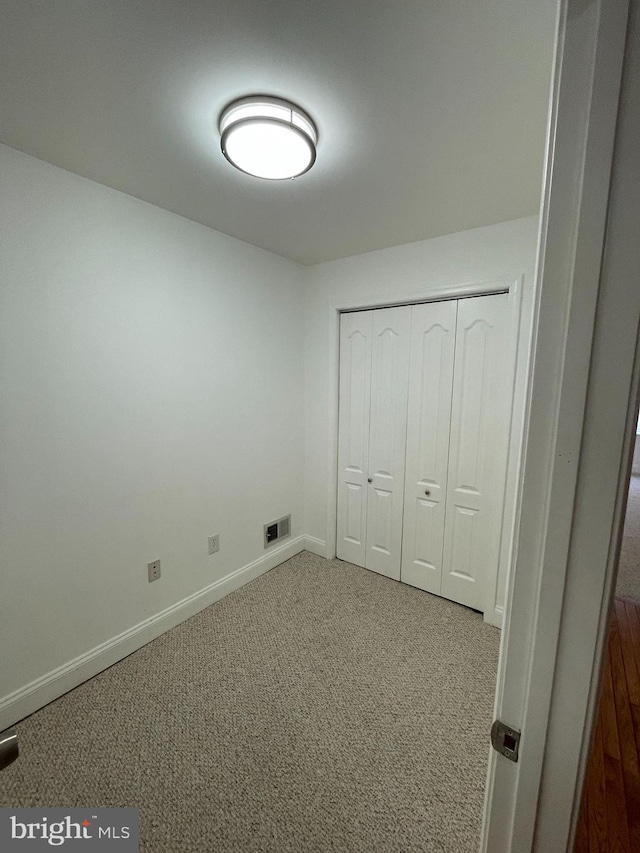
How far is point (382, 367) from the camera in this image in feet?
8.71

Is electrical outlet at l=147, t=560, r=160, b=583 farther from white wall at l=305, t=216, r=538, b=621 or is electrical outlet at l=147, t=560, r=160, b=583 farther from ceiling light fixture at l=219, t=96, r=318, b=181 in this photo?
ceiling light fixture at l=219, t=96, r=318, b=181

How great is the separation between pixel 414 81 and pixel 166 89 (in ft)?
Answer: 2.56

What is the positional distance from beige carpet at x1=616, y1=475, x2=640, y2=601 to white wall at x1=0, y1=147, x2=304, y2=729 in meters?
2.62

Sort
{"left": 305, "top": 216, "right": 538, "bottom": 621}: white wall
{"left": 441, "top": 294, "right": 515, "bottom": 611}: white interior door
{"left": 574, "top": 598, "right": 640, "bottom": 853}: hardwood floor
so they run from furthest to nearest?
1. {"left": 441, "top": 294, "right": 515, "bottom": 611}: white interior door
2. {"left": 305, "top": 216, "right": 538, "bottom": 621}: white wall
3. {"left": 574, "top": 598, "right": 640, "bottom": 853}: hardwood floor

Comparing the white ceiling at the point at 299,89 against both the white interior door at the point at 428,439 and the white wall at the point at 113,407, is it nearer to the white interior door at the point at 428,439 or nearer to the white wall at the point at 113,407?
the white wall at the point at 113,407

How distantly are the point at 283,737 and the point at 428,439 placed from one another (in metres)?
1.81

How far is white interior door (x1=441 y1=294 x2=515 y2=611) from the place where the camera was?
217 centimetres

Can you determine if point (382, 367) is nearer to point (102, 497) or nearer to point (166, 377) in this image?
point (166, 377)

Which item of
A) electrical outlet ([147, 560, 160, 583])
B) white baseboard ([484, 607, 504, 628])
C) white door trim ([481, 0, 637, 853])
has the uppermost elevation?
white door trim ([481, 0, 637, 853])

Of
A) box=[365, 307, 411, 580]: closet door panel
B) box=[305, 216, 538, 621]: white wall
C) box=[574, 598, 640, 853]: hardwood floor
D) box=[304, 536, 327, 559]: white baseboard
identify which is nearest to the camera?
box=[574, 598, 640, 853]: hardwood floor

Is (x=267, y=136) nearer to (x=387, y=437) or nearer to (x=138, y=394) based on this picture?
(x=138, y=394)

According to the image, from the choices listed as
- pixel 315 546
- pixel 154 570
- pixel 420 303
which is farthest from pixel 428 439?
pixel 154 570

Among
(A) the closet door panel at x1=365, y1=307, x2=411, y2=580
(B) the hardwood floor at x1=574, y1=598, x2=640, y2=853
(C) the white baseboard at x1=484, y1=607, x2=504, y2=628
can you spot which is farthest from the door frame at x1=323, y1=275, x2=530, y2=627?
(B) the hardwood floor at x1=574, y1=598, x2=640, y2=853

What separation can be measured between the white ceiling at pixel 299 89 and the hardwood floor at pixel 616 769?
182 centimetres
